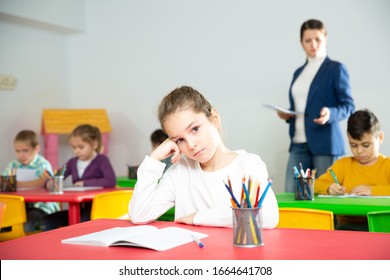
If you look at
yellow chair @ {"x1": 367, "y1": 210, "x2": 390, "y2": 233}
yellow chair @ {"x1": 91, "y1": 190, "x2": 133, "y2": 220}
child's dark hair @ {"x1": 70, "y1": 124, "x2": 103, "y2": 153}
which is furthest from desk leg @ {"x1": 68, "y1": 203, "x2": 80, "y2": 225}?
yellow chair @ {"x1": 367, "y1": 210, "x2": 390, "y2": 233}

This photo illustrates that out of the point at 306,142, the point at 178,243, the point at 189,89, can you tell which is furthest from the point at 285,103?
the point at 178,243

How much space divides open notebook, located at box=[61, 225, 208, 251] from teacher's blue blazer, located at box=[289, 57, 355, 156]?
2.16 metres

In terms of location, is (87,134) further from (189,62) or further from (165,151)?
(165,151)

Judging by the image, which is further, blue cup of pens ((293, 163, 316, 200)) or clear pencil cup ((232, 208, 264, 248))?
blue cup of pens ((293, 163, 316, 200))

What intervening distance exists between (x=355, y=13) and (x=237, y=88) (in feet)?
4.21

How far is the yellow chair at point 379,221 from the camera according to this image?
1.75 metres

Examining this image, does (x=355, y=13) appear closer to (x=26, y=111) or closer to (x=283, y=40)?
(x=283, y=40)

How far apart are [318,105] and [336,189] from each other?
1.00 meters

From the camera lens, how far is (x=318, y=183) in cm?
286

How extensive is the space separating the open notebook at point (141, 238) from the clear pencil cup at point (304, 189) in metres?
1.07

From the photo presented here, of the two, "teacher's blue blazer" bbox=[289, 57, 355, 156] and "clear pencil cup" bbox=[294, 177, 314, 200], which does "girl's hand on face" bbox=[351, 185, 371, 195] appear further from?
"teacher's blue blazer" bbox=[289, 57, 355, 156]

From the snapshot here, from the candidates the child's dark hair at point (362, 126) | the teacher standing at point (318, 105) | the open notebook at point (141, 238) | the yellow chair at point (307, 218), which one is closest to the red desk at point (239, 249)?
the open notebook at point (141, 238)

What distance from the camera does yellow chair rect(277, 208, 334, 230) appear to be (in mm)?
1764

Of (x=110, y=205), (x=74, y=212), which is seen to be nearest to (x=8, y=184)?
(x=74, y=212)
